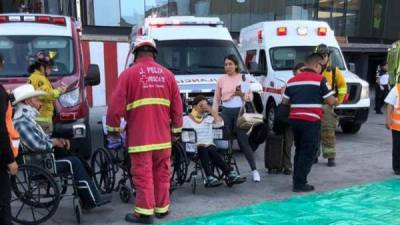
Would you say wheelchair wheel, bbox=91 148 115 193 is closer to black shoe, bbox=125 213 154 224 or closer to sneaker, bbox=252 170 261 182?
black shoe, bbox=125 213 154 224

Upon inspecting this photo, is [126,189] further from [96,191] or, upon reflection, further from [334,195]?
[334,195]

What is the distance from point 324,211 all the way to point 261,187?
124cm

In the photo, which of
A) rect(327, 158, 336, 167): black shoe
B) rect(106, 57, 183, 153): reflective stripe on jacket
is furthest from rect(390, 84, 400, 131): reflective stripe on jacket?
rect(106, 57, 183, 153): reflective stripe on jacket

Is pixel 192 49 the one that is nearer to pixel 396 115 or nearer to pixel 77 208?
pixel 396 115

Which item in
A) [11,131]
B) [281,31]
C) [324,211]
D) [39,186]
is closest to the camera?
[11,131]

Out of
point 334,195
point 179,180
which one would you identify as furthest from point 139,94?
point 334,195

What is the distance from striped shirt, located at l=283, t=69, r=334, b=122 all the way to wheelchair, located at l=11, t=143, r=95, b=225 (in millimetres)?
2752

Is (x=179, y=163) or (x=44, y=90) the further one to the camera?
(x=44, y=90)

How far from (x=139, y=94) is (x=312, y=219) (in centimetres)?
221

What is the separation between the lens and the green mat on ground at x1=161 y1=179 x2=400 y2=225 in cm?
527

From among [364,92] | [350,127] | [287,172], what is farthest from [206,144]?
[350,127]

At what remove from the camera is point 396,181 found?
692cm

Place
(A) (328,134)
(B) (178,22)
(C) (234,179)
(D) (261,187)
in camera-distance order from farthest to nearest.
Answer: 1. (B) (178,22)
2. (A) (328,134)
3. (D) (261,187)
4. (C) (234,179)

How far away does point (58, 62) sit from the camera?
26.6 ft
